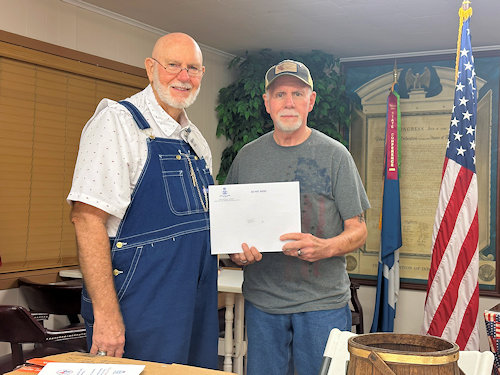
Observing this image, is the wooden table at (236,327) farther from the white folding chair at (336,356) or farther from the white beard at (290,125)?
the white folding chair at (336,356)

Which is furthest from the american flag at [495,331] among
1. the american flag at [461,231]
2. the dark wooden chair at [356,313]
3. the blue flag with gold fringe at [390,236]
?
the blue flag with gold fringe at [390,236]

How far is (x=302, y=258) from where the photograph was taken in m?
2.23

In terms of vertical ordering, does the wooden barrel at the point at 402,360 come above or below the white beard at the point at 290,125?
below

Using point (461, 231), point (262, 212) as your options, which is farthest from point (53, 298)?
point (461, 231)

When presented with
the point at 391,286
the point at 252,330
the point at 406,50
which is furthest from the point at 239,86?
the point at 252,330

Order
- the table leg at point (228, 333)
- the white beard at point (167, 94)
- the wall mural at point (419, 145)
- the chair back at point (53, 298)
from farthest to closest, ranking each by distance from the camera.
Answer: the wall mural at point (419, 145)
the table leg at point (228, 333)
the chair back at point (53, 298)
the white beard at point (167, 94)

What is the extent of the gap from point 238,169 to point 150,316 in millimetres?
840

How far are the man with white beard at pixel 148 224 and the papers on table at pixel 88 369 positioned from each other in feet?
1.64

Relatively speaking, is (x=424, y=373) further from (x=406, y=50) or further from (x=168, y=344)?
(x=406, y=50)

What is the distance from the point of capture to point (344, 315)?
93.3 inches

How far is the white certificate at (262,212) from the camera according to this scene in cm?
217

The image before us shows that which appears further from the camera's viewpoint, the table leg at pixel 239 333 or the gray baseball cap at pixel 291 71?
the table leg at pixel 239 333

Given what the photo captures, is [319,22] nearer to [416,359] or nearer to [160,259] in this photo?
[160,259]

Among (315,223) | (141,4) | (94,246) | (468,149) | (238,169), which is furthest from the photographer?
(141,4)
